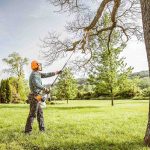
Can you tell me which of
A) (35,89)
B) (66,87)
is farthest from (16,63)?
(35,89)

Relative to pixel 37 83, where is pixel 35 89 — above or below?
below

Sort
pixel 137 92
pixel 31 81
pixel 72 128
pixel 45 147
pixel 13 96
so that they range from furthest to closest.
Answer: pixel 137 92 → pixel 13 96 → pixel 72 128 → pixel 31 81 → pixel 45 147

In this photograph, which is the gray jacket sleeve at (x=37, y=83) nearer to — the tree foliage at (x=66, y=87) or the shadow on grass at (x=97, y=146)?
the shadow on grass at (x=97, y=146)

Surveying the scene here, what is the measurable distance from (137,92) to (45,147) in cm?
6469

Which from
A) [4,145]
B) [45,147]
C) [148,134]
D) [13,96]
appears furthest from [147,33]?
[13,96]

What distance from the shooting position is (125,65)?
36.8 m

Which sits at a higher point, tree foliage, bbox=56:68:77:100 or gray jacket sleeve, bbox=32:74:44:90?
tree foliage, bbox=56:68:77:100

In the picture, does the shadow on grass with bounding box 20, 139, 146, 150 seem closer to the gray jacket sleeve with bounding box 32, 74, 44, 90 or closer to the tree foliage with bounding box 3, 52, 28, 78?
the gray jacket sleeve with bounding box 32, 74, 44, 90

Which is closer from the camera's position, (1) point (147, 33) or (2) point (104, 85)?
(1) point (147, 33)

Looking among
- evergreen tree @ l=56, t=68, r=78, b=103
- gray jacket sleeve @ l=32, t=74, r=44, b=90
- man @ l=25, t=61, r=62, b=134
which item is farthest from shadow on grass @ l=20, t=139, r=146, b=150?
evergreen tree @ l=56, t=68, r=78, b=103

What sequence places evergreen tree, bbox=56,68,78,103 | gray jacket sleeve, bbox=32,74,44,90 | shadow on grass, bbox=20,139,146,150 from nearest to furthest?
A: shadow on grass, bbox=20,139,146,150, gray jacket sleeve, bbox=32,74,44,90, evergreen tree, bbox=56,68,78,103

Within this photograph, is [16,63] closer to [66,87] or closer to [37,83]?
[66,87]

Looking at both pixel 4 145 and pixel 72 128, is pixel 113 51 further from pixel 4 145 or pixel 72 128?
pixel 4 145

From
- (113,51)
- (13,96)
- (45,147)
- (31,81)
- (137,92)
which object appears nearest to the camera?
(45,147)
